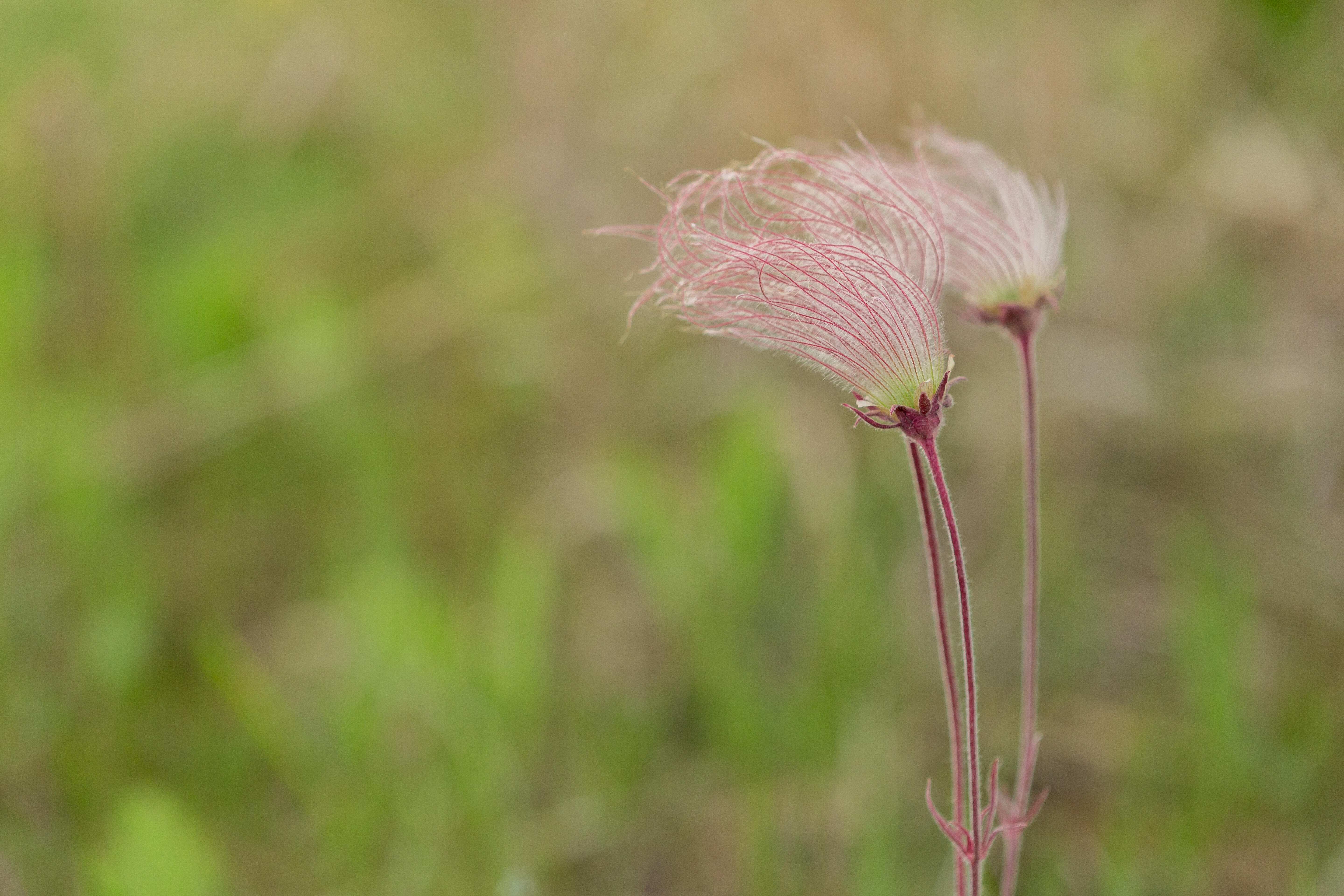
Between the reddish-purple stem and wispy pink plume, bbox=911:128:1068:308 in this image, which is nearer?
the reddish-purple stem

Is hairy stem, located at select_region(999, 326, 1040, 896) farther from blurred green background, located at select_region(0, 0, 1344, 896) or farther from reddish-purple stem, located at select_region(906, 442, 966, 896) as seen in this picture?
blurred green background, located at select_region(0, 0, 1344, 896)

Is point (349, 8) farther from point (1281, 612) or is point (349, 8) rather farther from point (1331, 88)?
point (1281, 612)

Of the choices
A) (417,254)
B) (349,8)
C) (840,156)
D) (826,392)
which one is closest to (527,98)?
(417,254)

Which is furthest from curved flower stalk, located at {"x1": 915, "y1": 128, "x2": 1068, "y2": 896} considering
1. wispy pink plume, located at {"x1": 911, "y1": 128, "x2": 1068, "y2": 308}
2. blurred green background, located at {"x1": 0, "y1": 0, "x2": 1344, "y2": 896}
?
blurred green background, located at {"x1": 0, "y1": 0, "x2": 1344, "y2": 896}

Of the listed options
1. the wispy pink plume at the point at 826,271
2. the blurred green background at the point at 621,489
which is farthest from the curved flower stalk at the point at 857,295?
the blurred green background at the point at 621,489

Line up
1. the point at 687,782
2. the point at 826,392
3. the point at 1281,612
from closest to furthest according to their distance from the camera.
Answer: the point at 687,782 < the point at 1281,612 < the point at 826,392

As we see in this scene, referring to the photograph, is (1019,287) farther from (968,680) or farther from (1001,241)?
(968,680)
